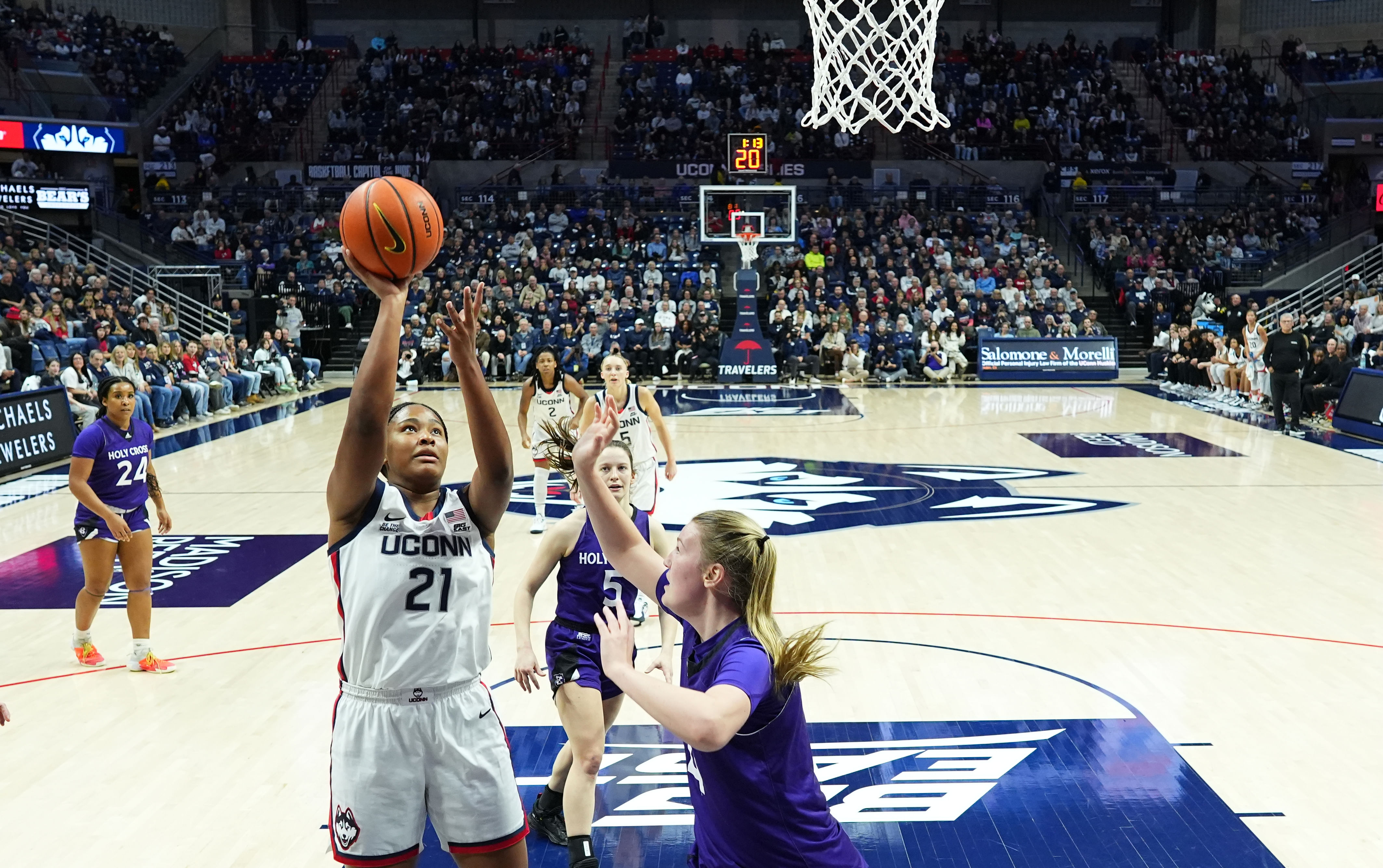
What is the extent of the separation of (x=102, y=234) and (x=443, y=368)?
31.5ft

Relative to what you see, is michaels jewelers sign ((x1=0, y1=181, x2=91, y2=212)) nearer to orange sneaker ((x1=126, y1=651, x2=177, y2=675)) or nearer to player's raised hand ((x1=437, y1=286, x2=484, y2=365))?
orange sneaker ((x1=126, y1=651, x2=177, y2=675))

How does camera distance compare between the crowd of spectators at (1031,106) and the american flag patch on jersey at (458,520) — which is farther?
the crowd of spectators at (1031,106)

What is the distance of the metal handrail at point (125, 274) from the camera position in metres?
24.1

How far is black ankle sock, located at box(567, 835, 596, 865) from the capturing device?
14.3 ft

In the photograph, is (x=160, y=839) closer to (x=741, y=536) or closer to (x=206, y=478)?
(x=741, y=536)

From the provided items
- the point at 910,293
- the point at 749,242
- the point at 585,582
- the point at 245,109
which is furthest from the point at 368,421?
the point at 245,109

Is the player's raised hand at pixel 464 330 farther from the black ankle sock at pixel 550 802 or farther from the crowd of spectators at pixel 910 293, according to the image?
the crowd of spectators at pixel 910 293

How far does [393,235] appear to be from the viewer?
341 centimetres

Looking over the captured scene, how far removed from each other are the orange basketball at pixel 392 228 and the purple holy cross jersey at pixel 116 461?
3615 mm

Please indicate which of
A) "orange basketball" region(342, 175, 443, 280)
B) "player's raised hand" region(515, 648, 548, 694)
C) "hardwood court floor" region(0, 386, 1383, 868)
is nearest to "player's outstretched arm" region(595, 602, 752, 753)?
"orange basketball" region(342, 175, 443, 280)

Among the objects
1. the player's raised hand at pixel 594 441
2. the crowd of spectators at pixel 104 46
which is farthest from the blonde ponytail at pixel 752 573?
the crowd of spectators at pixel 104 46

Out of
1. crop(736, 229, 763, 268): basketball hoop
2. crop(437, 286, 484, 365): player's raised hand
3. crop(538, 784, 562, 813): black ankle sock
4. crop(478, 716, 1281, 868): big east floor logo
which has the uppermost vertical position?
crop(736, 229, 763, 268): basketball hoop

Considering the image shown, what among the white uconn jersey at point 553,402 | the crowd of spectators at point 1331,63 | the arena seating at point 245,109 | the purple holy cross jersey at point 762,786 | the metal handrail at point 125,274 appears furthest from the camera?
the arena seating at point 245,109

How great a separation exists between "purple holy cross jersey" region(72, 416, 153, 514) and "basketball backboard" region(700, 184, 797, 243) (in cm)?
1666
